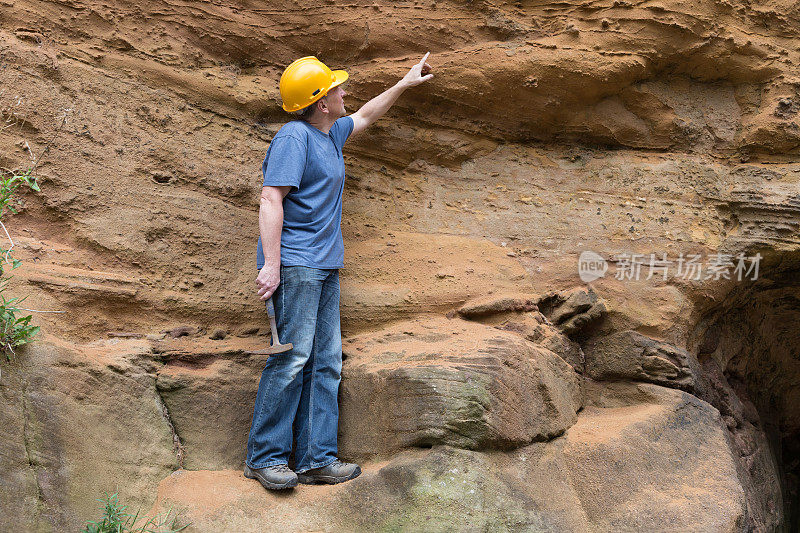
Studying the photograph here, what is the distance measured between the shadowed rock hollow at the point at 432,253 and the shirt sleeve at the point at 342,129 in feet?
1.24

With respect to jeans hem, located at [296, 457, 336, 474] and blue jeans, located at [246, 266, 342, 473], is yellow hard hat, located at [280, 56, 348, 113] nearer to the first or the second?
blue jeans, located at [246, 266, 342, 473]

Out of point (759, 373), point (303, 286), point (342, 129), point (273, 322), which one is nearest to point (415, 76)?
point (342, 129)

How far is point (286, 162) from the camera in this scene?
9.87ft

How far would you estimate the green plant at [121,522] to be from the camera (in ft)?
8.68

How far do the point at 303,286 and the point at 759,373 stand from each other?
3133 millimetres

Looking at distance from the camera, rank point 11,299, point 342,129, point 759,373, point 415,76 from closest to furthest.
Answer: point 11,299, point 342,129, point 415,76, point 759,373

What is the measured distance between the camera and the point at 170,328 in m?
3.29

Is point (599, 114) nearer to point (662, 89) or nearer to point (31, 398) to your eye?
point (662, 89)

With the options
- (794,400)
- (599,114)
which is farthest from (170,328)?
(794,400)

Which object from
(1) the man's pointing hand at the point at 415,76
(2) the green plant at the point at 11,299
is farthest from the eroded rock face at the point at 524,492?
(1) the man's pointing hand at the point at 415,76

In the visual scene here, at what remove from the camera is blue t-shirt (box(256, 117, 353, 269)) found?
9.89ft

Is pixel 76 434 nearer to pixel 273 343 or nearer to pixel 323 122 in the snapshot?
pixel 273 343

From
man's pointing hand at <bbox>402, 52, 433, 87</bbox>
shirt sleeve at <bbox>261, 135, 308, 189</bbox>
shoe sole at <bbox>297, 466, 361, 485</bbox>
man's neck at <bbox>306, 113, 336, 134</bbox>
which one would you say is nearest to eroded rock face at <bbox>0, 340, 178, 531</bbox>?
shoe sole at <bbox>297, 466, 361, 485</bbox>

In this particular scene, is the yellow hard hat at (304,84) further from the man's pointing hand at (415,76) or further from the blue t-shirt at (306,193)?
the man's pointing hand at (415,76)
